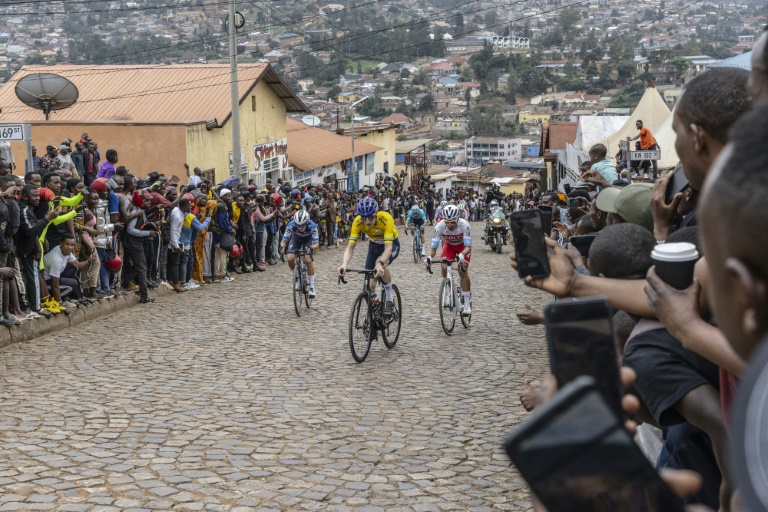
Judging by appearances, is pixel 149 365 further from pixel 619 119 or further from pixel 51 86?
pixel 619 119

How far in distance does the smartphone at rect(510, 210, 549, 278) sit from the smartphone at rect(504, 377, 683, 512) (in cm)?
241

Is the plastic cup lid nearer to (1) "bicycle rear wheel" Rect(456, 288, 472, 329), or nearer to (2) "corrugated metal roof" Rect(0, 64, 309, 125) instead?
(1) "bicycle rear wheel" Rect(456, 288, 472, 329)

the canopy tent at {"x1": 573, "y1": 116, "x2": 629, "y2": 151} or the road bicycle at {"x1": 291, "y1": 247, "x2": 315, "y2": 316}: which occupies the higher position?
the canopy tent at {"x1": 573, "y1": 116, "x2": 629, "y2": 151}

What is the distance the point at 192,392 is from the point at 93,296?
5400 mm

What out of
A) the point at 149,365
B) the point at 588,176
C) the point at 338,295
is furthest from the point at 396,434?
the point at 338,295

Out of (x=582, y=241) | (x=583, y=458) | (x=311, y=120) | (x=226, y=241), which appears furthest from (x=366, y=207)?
(x=311, y=120)

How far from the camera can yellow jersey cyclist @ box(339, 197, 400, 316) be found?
41.2ft

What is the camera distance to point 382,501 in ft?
22.3

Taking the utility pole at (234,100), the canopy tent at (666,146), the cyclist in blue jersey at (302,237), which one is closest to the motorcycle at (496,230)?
the utility pole at (234,100)

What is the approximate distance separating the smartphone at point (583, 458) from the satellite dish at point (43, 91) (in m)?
24.1

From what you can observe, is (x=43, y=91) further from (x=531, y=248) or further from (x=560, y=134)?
(x=560, y=134)

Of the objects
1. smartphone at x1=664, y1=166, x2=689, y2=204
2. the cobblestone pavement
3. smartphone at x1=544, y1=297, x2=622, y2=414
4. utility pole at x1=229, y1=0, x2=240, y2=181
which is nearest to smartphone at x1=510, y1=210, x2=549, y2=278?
smartphone at x1=664, y1=166, x2=689, y2=204

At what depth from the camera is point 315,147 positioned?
5397 centimetres

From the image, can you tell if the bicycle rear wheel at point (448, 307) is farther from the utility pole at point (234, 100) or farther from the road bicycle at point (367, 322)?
the utility pole at point (234, 100)
